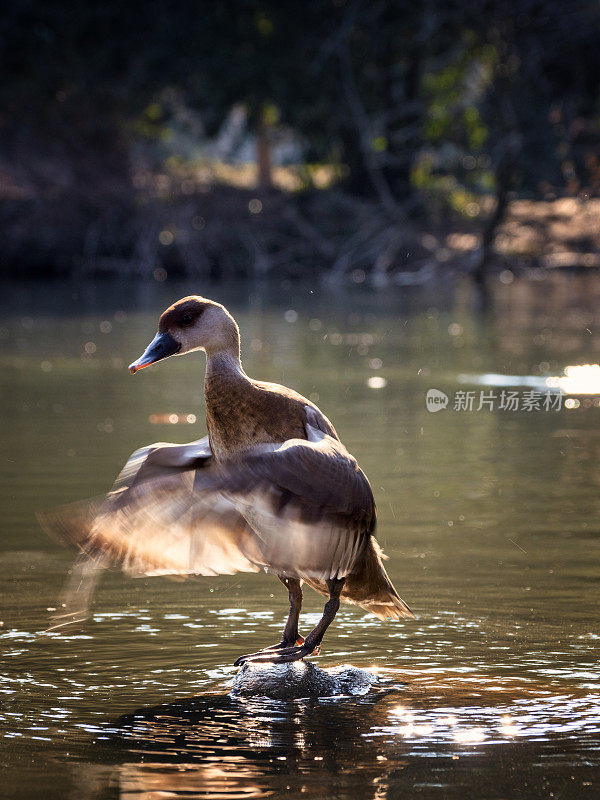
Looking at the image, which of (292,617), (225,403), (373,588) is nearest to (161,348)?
(225,403)

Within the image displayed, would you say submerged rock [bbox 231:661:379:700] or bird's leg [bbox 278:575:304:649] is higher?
bird's leg [bbox 278:575:304:649]

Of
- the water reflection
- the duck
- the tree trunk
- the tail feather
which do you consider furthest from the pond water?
the tree trunk

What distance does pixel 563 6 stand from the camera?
A: 29469 mm

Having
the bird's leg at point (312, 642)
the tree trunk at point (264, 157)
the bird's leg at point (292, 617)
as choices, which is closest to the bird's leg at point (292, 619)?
the bird's leg at point (292, 617)

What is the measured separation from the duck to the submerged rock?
73 mm

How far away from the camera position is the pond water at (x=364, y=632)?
5.08 metres

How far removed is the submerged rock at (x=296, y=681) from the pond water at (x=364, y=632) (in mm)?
99

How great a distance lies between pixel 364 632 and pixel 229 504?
1412mm

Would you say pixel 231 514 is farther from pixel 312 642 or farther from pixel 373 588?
pixel 373 588

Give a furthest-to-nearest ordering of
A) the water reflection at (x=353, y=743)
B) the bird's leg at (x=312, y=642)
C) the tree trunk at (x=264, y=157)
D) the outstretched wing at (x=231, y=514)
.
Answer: the tree trunk at (x=264, y=157) < the bird's leg at (x=312, y=642) < the outstretched wing at (x=231, y=514) < the water reflection at (x=353, y=743)

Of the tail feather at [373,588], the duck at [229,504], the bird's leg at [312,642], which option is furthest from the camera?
the tail feather at [373,588]

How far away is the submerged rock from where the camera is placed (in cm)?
593

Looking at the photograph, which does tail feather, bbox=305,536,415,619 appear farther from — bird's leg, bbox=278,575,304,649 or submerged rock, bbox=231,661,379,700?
submerged rock, bbox=231,661,379,700

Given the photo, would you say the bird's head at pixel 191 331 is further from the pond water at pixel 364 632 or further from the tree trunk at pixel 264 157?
the tree trunk at pixel 264 157
